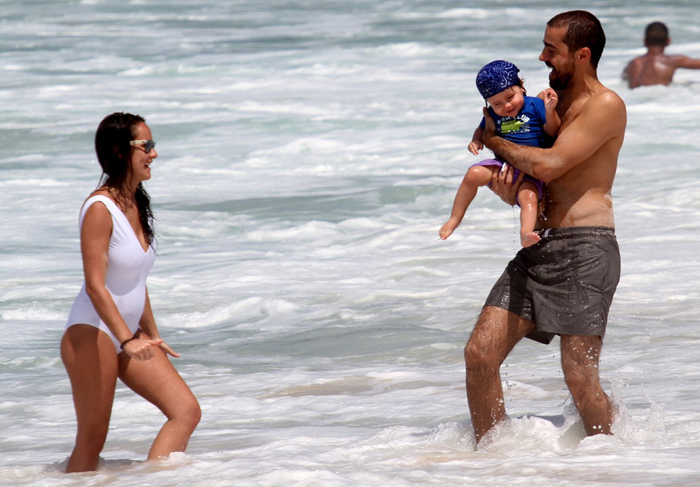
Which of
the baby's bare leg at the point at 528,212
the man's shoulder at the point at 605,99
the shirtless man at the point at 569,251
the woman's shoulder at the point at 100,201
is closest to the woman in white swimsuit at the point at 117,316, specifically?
the woman's shoulder at the point at 100,201

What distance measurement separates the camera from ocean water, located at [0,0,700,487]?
468cm

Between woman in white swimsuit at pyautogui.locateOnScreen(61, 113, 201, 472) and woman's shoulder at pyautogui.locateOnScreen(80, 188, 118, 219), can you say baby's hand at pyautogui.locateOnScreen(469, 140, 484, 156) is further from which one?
woman's shoulder at pyautogui.locateOnScreen(80, 188, 118, 219)

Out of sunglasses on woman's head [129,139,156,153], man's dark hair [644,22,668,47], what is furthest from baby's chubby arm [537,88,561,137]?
man's dark hair [644,22,668,47]

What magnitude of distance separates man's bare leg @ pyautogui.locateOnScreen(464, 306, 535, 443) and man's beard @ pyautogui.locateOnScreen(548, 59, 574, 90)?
34.3 inches

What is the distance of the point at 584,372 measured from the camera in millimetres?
4320

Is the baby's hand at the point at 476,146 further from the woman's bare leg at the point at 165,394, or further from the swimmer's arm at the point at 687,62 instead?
the swimmer's arm at the point at 687,62

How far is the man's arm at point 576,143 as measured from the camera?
4289mm

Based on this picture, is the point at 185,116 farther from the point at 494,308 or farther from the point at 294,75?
the point at 494,308

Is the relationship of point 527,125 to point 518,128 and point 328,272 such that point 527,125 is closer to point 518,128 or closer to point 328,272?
point 518,128

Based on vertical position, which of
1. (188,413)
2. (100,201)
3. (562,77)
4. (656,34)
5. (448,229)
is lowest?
(188,413)

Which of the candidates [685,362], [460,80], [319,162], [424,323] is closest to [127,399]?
[424,323]

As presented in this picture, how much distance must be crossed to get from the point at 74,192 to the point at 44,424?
7000 mm

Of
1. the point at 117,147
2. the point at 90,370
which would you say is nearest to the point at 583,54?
the point at 117,147

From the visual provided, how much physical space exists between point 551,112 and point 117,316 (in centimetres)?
175
